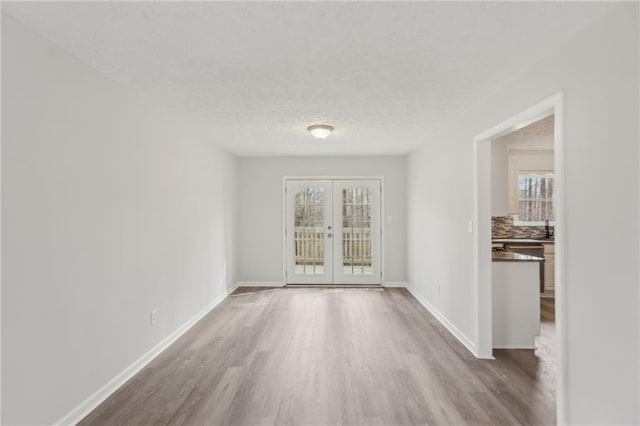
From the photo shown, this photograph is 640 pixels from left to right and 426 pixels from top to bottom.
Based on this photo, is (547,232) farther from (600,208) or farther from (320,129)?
(600,208)

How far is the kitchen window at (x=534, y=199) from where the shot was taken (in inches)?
236

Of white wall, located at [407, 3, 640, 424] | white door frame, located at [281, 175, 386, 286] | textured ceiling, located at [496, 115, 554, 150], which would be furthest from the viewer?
white door frame, located at [281, 175, 386, 286]

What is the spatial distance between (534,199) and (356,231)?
3314mm

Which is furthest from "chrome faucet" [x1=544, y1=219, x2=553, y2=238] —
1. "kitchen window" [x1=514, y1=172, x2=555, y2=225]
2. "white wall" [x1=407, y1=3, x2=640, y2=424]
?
"white wall" [x1=407, y1=3, x2=640, y2=424]

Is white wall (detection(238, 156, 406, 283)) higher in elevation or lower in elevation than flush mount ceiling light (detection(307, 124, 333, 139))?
lower

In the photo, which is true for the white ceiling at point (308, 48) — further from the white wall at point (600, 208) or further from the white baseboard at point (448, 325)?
the white baseboard at point (448, 325)

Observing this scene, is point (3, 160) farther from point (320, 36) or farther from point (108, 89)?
point (320, 36)

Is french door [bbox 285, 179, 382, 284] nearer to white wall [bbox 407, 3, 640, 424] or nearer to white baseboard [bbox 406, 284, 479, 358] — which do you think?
white baseboard [bbox 406, 284, 479, 358]

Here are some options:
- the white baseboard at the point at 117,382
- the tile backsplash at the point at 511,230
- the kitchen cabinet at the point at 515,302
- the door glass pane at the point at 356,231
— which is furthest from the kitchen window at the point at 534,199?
the white baseboard at the point at 117,382

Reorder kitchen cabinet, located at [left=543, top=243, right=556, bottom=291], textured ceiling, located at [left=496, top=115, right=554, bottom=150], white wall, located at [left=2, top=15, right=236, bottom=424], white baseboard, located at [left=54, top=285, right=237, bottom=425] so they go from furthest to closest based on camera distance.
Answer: kitchen cabinet, located at [left=543, top=243, right=556, bottom=291], textured ceiling, located at [left=496, top=115, right=554, bottom=150], white baseboard, located at [left=54, top=285, right=237, bottom=425], white wall, located at [left=2, top=15, right=236, bottom=424]

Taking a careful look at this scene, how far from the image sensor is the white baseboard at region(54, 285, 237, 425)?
2.14 metres

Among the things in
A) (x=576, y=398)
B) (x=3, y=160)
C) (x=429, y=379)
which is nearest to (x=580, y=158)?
(x=576, y=398)

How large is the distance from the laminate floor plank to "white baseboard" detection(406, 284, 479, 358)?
0.19ft

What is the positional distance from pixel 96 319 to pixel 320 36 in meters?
2.43
